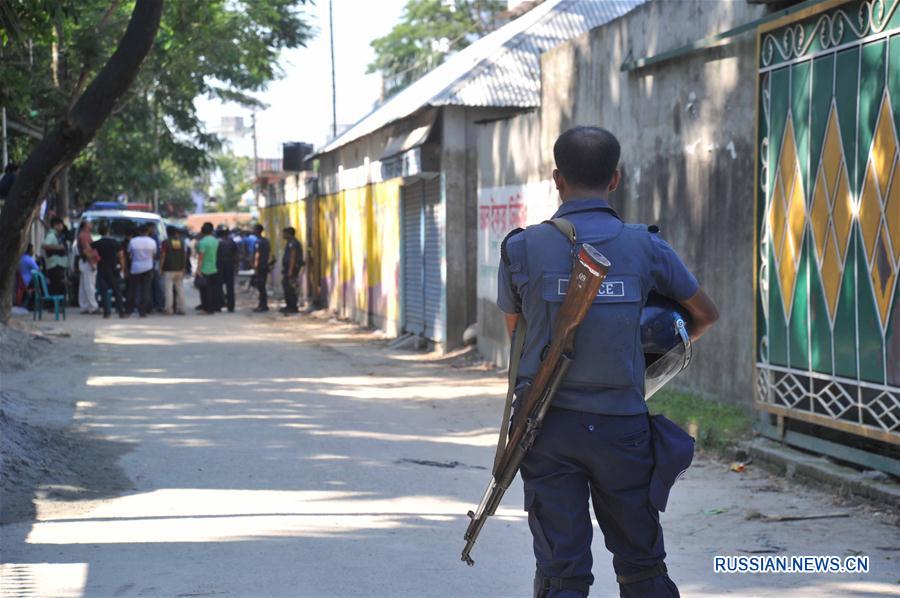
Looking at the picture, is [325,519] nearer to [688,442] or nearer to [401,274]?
[688,442]

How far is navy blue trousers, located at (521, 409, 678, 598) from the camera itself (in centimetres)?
345

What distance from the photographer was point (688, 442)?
3.50 metres

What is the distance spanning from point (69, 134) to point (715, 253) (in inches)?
298

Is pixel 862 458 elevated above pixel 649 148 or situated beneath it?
situated beneath

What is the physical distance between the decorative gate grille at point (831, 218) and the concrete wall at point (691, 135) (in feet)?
2.42

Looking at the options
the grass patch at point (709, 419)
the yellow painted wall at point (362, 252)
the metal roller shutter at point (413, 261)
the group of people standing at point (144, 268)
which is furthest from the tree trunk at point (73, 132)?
the group of people standing at point (144, 268)

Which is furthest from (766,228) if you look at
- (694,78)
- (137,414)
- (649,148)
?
(137,414)

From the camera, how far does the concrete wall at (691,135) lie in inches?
352

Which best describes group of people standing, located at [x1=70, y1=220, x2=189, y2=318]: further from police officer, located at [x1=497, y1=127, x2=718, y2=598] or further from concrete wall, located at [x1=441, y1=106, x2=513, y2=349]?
police officer, located at [x1=497, y1=127, x2=718, y2=598]

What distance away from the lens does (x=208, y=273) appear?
78.5 feet

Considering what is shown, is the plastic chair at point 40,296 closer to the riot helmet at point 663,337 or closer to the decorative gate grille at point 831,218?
the decorative gate grille at point 831,218

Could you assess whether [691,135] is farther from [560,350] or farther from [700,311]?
[560,350]

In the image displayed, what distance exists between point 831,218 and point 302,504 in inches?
143

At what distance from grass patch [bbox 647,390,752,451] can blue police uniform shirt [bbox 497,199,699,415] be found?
5.13m
